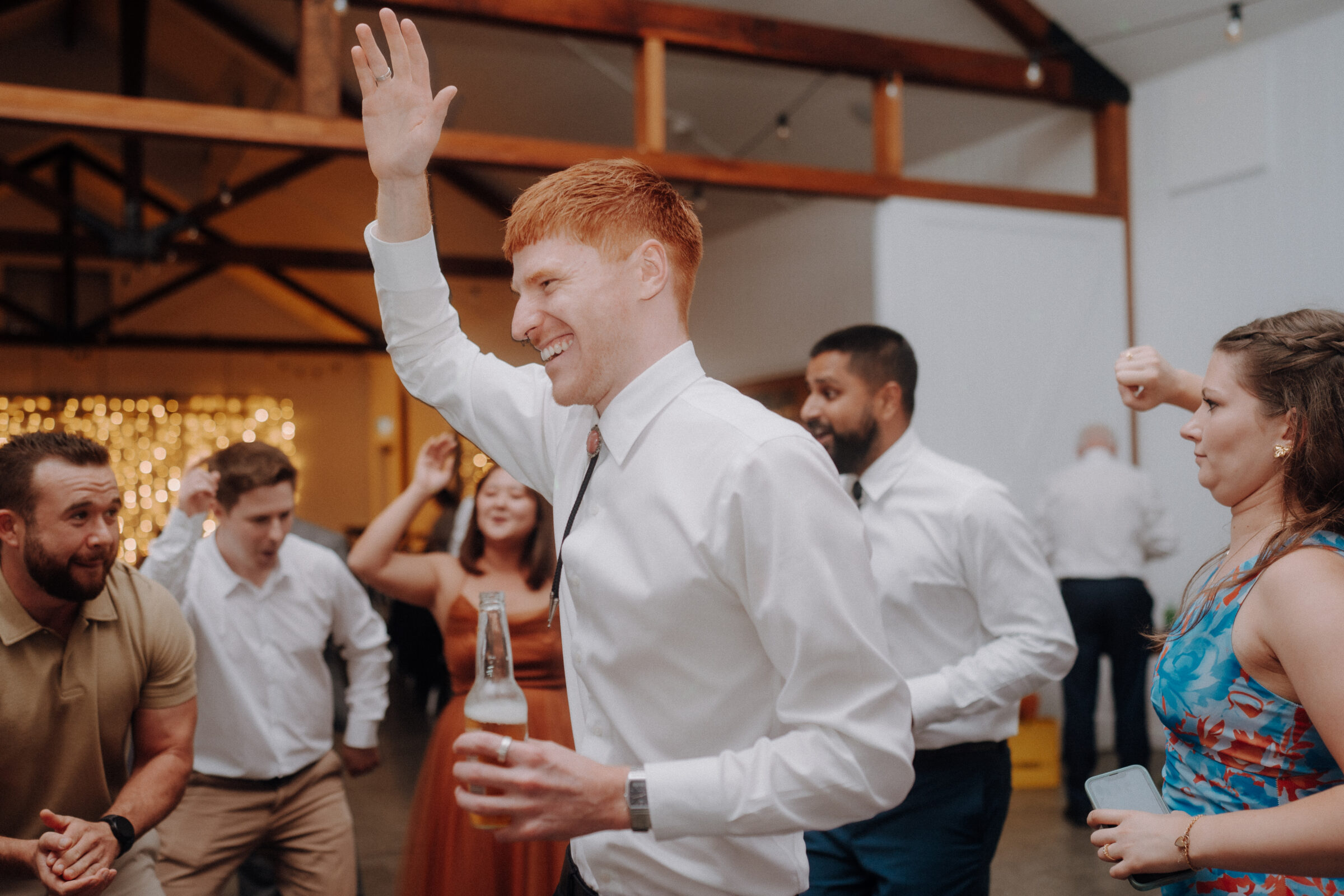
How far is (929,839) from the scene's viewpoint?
2.13 metres

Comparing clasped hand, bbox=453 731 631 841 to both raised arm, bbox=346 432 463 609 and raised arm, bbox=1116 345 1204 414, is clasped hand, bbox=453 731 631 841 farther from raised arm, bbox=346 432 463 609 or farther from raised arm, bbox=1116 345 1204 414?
raised arm, bbox=346 432 463 609

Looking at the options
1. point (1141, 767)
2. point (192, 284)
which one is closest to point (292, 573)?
point (1141, 767)

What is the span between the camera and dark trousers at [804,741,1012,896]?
2.12 metres

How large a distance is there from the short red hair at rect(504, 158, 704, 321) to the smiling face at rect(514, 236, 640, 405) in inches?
0.7

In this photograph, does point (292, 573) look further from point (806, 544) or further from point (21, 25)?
point (21, 25)

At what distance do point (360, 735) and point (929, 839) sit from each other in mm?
1736

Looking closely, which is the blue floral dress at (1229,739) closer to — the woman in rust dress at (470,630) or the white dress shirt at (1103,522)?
the woman in rust dress at (470,630)

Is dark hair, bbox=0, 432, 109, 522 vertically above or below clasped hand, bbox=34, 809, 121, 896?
above

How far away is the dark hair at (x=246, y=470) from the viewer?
2.87m

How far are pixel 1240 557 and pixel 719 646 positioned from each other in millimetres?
745

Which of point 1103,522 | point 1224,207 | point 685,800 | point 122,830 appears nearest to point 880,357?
point 685,800

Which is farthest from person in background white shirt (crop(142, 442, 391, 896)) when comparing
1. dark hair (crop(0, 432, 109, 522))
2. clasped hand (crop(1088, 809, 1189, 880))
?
clasped hand (crop(1088, 809, 1189, 880))

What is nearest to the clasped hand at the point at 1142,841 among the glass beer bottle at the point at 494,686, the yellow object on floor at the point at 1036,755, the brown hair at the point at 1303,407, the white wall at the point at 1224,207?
the brown hair at the point at 1303,407

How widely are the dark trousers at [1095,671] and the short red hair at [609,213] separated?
404cm
